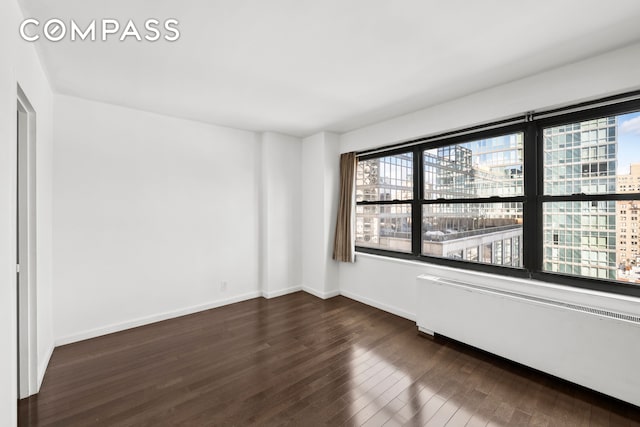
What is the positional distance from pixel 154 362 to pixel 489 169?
3.93 meters

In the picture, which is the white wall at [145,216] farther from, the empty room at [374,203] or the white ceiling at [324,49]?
the white ceiling at [324,49]

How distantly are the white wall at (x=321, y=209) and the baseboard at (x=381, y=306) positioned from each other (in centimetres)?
26

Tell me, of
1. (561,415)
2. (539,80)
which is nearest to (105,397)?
(561,415)

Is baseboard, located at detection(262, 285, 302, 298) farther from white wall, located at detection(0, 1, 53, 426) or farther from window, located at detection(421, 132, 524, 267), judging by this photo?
white wall, located at detection(0, 1, 53, 426)

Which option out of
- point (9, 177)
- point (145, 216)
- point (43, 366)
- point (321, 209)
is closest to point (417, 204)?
point (321, 209)

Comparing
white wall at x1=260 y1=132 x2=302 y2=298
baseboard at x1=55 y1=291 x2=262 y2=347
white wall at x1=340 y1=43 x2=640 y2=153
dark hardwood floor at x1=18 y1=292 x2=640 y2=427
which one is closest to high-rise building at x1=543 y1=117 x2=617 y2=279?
white wall at x1=340 y1=43 x2=640 y2=153

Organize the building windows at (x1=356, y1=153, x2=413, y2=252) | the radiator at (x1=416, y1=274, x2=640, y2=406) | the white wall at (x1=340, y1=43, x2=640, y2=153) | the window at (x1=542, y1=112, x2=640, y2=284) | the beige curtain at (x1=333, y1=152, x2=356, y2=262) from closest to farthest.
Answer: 1. the radiator at (x1=416, y1=274, x2=640, y2=406)
2. the white wall at (x1=340, y1=43, x2=640, y2=153)
3. the window at (x1=542, y1=112, x2=640, y2=284)
4. the building windows at (x1=356, y1=153, x2=413, y2=252)
5. the beige curtain at (x1=333, y1=152, x2=356, y2=262)

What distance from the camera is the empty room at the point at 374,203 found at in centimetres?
188

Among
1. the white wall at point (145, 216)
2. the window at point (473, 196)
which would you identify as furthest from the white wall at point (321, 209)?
the window at point (473, 196)

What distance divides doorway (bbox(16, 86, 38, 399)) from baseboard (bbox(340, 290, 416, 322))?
3526 millimetres

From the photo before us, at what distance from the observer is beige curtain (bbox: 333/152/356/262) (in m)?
4.30

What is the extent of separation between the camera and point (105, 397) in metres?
2.13

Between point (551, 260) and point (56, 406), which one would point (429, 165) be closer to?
point (551, 260)

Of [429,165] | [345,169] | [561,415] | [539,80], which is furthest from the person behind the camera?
[345,169]
